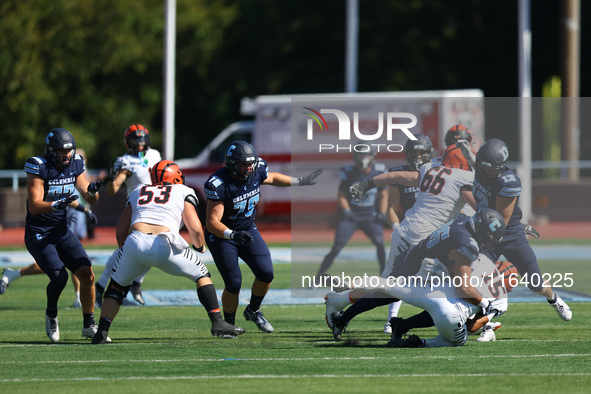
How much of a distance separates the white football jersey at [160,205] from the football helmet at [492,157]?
103 inches

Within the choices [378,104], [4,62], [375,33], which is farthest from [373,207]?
[375,33]

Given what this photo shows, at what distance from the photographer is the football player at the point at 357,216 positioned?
1148cm

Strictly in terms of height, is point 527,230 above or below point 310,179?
below

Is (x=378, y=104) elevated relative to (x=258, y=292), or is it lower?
elevated

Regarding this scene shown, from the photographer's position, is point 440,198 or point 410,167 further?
point 410,167

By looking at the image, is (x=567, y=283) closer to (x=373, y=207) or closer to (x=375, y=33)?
(x=373, y=207)

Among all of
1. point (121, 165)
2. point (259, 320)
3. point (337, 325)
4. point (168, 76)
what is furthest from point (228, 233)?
point (168, 76)

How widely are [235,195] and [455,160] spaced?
203 centimetres

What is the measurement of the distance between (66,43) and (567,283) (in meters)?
21.5

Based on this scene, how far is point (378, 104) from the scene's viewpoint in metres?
20.8

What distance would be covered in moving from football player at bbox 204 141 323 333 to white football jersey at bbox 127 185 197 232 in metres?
0.32

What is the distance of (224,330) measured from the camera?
864 centimetres

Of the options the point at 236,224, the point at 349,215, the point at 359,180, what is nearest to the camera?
the point at 236,224

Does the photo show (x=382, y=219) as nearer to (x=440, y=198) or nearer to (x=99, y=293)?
(x=440, y=198)
